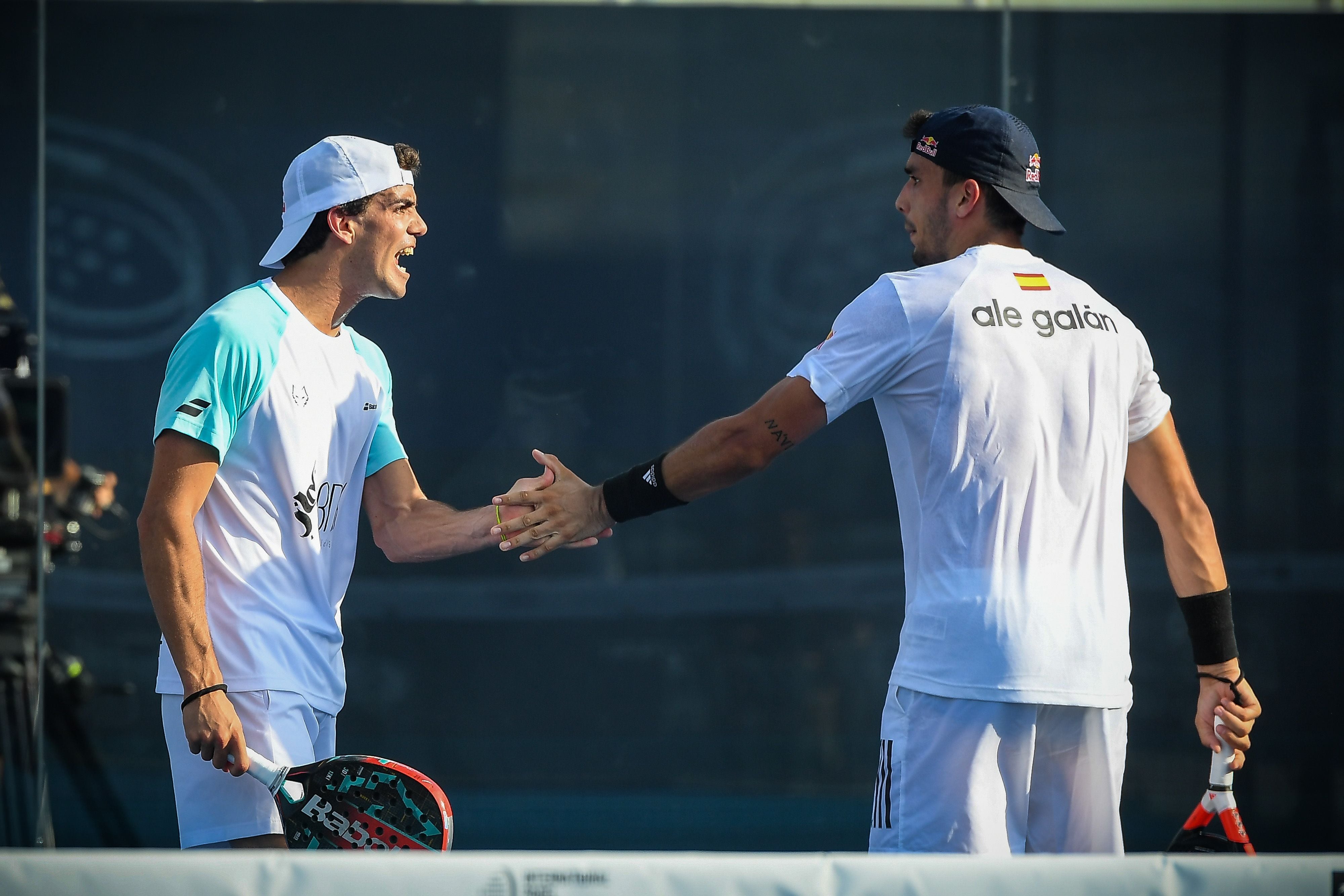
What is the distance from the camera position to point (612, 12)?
4816 millimetres

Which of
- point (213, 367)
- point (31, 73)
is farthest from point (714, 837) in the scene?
point (31, 73)

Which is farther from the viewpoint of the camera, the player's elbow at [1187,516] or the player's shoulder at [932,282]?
the player's elbow at [1187,516]

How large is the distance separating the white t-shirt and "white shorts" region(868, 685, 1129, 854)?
5 cm

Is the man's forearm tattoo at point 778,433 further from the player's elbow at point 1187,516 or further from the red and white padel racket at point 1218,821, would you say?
the red and white padel racket at point 1218,821

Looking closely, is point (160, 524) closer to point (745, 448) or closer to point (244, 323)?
point (244, 323)

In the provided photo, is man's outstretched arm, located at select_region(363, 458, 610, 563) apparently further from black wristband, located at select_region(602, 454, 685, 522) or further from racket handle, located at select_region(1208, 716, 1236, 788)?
racket handle, located at select_region(1208, 716, 1236, 788)

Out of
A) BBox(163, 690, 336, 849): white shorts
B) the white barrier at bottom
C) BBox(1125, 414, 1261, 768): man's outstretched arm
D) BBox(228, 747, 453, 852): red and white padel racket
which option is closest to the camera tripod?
BBox(163, 690, 336, 849): white shorts

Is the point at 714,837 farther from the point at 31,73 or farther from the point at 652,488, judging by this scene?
the point at 31,73

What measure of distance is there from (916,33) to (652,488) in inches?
112

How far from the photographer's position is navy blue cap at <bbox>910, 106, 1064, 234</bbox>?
8.32 ft

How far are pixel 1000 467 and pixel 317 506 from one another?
1405mm

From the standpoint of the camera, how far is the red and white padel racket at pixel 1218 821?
262 centimetres

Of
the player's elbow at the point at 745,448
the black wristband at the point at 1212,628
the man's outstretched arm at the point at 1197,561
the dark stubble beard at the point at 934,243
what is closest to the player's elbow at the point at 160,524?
the player's elbow at the point at 745,448

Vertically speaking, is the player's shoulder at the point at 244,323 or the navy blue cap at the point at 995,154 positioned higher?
the navy blue cap at the point at 995,154
